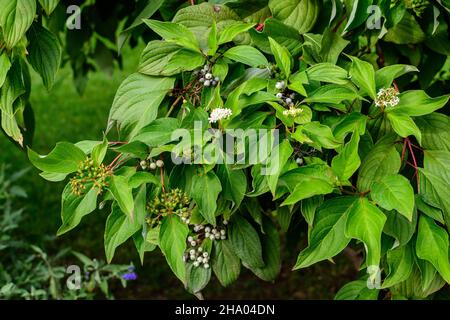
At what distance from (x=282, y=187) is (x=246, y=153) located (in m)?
0.13

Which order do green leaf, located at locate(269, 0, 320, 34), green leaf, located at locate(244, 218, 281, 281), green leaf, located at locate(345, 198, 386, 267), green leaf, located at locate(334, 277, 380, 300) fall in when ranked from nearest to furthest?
1. green leaf, located at locate(345, 198, 386, 267)
2. green leaf, located at locate(269, 0, 320, 34)
3. green leaf, located at locate(244, 218, 281, 281)
4. green leaf, located at locate(334, 277, 380, 300)

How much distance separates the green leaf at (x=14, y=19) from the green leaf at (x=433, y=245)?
975 millimetres

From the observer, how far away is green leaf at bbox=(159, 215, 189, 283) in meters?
1.39

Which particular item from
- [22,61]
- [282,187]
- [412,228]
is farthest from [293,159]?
[22,61]

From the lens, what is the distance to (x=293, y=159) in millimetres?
1377

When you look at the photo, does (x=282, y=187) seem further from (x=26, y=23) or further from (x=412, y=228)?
(x=26, y=23)

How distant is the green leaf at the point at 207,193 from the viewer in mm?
1380

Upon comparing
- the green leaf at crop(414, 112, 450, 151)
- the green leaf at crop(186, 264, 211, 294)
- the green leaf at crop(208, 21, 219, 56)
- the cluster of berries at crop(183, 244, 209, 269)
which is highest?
the green leaf at crop(208, 21, 219, 56)

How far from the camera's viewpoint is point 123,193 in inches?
51.6

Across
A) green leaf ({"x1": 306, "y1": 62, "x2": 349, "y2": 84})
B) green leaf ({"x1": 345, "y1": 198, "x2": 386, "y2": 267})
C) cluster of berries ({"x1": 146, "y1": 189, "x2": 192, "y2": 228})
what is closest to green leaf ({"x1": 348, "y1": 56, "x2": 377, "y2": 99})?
green leaf ({"x1": 306, "y1": 62, "x2": 349, "y2": 84})

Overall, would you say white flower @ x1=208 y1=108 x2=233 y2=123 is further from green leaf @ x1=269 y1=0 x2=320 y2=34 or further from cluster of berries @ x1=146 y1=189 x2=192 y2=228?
green leaf @ x1=269 y1=0 x2=320 y2=34

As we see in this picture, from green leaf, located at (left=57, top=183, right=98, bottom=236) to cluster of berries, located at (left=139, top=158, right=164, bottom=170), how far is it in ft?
0.45

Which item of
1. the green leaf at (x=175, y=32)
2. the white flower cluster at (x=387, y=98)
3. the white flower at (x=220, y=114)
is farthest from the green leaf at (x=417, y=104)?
the green leaf at (x=175, y=32)

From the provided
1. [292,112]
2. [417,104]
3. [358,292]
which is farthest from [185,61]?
[358,292]
